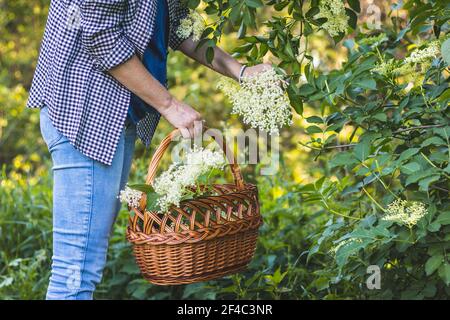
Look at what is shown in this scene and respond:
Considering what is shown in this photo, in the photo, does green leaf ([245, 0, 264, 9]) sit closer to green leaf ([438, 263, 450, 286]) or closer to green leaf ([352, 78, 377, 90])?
green leaf ([352, 78, 377, 90])

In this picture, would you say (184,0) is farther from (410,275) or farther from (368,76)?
(410,275)

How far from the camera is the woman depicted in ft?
5.89

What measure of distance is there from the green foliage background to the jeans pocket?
52 centimetres

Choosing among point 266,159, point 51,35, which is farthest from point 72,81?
point 266,159

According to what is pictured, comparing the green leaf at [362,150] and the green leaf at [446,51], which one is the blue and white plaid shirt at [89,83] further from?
the green leaf at [446,51]

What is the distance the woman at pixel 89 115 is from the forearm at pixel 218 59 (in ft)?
0.87

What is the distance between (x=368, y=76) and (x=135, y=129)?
682 mm

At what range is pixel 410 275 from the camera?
2.16m

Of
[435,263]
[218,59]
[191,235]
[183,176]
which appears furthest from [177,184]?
[435,263]

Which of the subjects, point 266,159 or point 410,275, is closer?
point 410,275

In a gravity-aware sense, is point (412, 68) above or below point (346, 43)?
below

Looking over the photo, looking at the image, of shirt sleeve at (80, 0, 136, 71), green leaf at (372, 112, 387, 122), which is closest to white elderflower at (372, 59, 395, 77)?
green leaf at (372, 112, 387, 122)

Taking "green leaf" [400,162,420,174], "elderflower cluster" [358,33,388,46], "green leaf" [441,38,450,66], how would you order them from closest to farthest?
"green leaf" [441,38,450,66], "green leaf" [400,162,420,174], "elderflower cluster" [358,33,388,46]

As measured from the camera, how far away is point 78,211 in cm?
183
